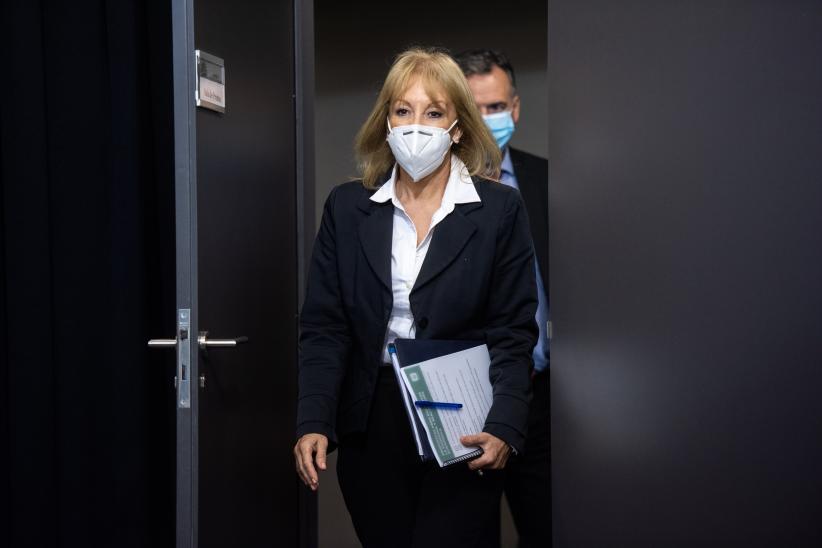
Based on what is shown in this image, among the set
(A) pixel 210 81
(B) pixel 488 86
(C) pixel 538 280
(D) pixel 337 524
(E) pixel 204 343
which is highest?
(B) pixel 488 86

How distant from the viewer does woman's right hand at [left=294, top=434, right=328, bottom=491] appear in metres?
1.71

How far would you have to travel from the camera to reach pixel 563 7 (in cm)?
197

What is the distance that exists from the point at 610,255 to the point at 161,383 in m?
1.46

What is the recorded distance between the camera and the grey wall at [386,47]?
3879 millimetres

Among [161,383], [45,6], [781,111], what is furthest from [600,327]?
[45,6]

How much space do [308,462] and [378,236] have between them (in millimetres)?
478

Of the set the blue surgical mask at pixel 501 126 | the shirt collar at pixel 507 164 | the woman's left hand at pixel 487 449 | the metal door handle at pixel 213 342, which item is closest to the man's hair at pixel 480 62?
the blue surgical mask at pixel 501 126

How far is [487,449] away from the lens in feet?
5.54

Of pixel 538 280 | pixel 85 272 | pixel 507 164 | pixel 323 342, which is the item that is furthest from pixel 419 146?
pixel 85 272

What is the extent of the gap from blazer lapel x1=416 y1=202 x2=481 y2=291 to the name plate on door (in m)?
0.58

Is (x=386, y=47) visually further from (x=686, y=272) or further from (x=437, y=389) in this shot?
(x=437, y=389)

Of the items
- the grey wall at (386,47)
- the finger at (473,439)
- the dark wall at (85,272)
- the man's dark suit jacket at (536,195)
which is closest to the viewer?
the finger at (473,439)

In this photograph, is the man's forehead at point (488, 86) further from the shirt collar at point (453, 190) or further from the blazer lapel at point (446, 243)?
the blazer lapel at point (446, 243)

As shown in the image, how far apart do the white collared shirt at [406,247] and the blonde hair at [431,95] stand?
0.21 feet
